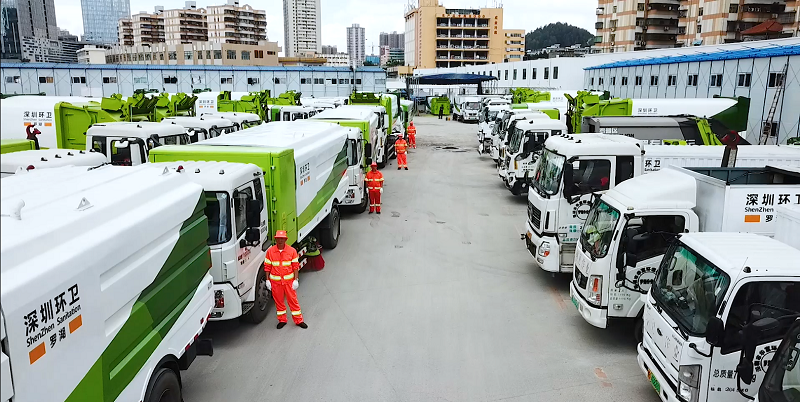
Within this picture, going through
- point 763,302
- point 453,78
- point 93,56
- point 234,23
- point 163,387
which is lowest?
point 163,387

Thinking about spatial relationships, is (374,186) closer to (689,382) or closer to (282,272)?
(282,272)

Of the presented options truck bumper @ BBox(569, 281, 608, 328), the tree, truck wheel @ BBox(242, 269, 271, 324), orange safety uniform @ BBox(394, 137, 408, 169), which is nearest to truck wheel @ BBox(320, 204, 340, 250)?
truck wheel @ BBox(242, 269, 271, 324)

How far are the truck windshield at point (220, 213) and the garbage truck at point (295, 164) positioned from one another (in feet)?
4.01

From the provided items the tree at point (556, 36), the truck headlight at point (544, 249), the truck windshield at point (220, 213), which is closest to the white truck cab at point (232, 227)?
the truck windshield at point (220, 213)

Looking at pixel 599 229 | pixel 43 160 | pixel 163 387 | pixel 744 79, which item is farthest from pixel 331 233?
pixel 744 79

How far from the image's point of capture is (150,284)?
4.92 meters

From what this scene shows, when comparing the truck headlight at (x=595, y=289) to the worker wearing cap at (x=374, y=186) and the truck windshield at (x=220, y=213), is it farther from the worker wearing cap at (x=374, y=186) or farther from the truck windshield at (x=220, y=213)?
the worker wearing cap at (x=374, y=186)

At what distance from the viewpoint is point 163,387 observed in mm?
5168

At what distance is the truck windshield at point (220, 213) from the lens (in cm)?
737

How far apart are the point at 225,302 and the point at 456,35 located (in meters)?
96.4

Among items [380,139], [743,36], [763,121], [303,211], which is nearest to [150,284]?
[303,211]

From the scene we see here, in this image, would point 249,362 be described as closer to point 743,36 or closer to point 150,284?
point 150,284

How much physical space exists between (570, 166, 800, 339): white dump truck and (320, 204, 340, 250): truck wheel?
6.08 meters

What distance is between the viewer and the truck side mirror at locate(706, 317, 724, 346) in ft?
16.8
